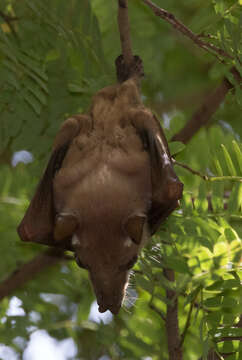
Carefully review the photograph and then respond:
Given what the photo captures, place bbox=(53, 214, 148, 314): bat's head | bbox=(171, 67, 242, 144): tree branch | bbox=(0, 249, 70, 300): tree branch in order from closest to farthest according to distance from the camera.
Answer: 1. bbox=(53, 214, 148, 314): bat's head
2. bbox=(171, 67, 242, 144): tree branch
3. bbox=(0, 249, 70, 300): tree branch

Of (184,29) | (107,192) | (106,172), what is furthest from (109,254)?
(184,29)

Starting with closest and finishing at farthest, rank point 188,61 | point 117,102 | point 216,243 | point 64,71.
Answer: point 216,243
point 117,102
point 64,71
point 188,61

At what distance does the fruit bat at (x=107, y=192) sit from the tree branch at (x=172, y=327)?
274 millimetres

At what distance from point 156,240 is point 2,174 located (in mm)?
1790

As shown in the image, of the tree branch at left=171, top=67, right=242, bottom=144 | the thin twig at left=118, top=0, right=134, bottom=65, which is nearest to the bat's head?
the thin twig at left=118, top=0, right=134, bottom=65

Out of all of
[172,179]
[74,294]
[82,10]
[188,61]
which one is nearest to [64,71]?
[82,10]

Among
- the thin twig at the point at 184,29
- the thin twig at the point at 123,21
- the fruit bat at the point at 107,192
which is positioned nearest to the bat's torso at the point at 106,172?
the fruit bat at the point at 107,192

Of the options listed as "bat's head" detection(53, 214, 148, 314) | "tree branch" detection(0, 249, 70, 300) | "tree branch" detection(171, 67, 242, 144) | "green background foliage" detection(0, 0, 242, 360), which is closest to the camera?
"green background foliage" detection(0, 0, 242, 360)

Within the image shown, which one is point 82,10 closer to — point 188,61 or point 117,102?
point 117,102

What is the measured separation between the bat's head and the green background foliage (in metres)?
0.13

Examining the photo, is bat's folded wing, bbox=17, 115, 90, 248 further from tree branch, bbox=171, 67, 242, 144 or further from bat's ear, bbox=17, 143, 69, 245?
tree branch, bbox=171, 67, 242, 144

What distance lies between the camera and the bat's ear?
11.1ft

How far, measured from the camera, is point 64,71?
419 cm

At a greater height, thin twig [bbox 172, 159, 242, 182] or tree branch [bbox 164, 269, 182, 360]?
thin twig [bbox 172, 159, 242, 182]
